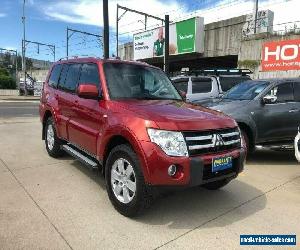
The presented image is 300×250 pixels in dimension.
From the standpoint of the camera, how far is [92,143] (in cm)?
514

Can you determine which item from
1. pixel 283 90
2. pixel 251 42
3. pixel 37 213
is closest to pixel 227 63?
pixel 251 42

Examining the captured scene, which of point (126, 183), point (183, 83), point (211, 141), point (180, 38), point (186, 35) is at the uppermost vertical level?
point (186, 35)

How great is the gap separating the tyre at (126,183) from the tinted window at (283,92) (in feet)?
14.4

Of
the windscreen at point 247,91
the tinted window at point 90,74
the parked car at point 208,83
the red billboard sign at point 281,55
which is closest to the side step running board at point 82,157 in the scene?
the tinted window at point 90,74

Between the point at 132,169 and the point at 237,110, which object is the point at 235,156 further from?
the point at 237,110

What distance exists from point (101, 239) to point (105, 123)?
1.56 metres

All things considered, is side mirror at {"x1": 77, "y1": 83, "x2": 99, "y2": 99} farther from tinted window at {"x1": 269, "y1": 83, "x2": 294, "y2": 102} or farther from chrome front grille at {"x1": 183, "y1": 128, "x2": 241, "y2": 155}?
tinted window at {"x1": 269, "y1": 83, "x2": 294, "y2": 102}

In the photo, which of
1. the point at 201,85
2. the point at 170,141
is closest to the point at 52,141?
the point at 170,141

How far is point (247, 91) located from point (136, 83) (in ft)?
11.1

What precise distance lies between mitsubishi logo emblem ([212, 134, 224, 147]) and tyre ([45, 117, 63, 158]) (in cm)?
352

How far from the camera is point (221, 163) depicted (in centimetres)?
430

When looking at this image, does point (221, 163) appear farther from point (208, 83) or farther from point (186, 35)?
point (186, 35)

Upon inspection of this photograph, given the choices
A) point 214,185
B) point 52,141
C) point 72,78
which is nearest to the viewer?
point 214,185

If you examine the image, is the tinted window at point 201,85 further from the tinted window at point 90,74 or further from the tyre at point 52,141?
the tinted window at point 90,74
